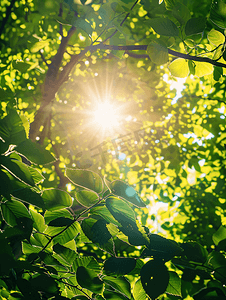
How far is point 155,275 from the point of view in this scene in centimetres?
70

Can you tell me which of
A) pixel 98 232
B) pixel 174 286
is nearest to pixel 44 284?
pixel 98 232

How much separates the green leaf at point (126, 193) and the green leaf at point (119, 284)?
0.43 meters

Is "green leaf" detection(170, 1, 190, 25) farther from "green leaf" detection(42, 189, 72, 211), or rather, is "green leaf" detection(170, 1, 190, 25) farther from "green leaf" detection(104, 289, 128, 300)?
"green leaf" detection(104, 289, 128, 300)

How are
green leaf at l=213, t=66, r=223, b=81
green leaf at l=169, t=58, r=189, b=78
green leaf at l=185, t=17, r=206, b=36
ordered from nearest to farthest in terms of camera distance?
1. green leaf at l=185, t=17, r=206, b=36
2. green leaf at l=169, t=58, r=189, b=78
3. green leaf at l=213, t=66, r=223, b=81

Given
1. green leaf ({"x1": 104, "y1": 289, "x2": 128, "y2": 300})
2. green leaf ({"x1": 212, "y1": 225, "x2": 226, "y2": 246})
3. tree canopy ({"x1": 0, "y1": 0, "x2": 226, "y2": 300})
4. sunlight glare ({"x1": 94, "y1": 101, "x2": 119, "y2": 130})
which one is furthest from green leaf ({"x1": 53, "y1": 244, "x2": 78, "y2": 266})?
sunlight glare ({"x1": 94, "y1": 101, "x2": 119, "y2": 130})

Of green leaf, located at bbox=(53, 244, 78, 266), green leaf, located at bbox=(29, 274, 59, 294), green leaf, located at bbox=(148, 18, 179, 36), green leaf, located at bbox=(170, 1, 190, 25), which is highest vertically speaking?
green leaf, located at bbox=(170, 1, 190, 25)

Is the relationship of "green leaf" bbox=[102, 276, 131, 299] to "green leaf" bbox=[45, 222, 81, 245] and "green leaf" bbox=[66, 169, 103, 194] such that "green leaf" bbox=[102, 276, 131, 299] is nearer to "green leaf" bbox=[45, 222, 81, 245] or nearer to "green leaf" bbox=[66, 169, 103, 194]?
"green leaf" bbox=[45, 222, 81, 245]

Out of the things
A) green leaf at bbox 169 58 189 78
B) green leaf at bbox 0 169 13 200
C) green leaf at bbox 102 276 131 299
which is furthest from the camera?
green leaf at bbox 169 58 189 78

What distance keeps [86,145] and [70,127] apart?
103 cm

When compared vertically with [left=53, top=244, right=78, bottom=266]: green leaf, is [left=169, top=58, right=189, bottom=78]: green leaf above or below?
above

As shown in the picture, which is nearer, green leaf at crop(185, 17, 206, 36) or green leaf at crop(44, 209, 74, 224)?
green leaf at crop(44, 209, 74, 224)

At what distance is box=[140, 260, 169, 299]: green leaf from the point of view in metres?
0.67

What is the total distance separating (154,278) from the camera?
69cm

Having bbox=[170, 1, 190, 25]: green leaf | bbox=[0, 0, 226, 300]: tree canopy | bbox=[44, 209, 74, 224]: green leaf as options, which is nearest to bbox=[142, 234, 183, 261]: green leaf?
bbox=[0, 0, 226, 300]: tree canopy
